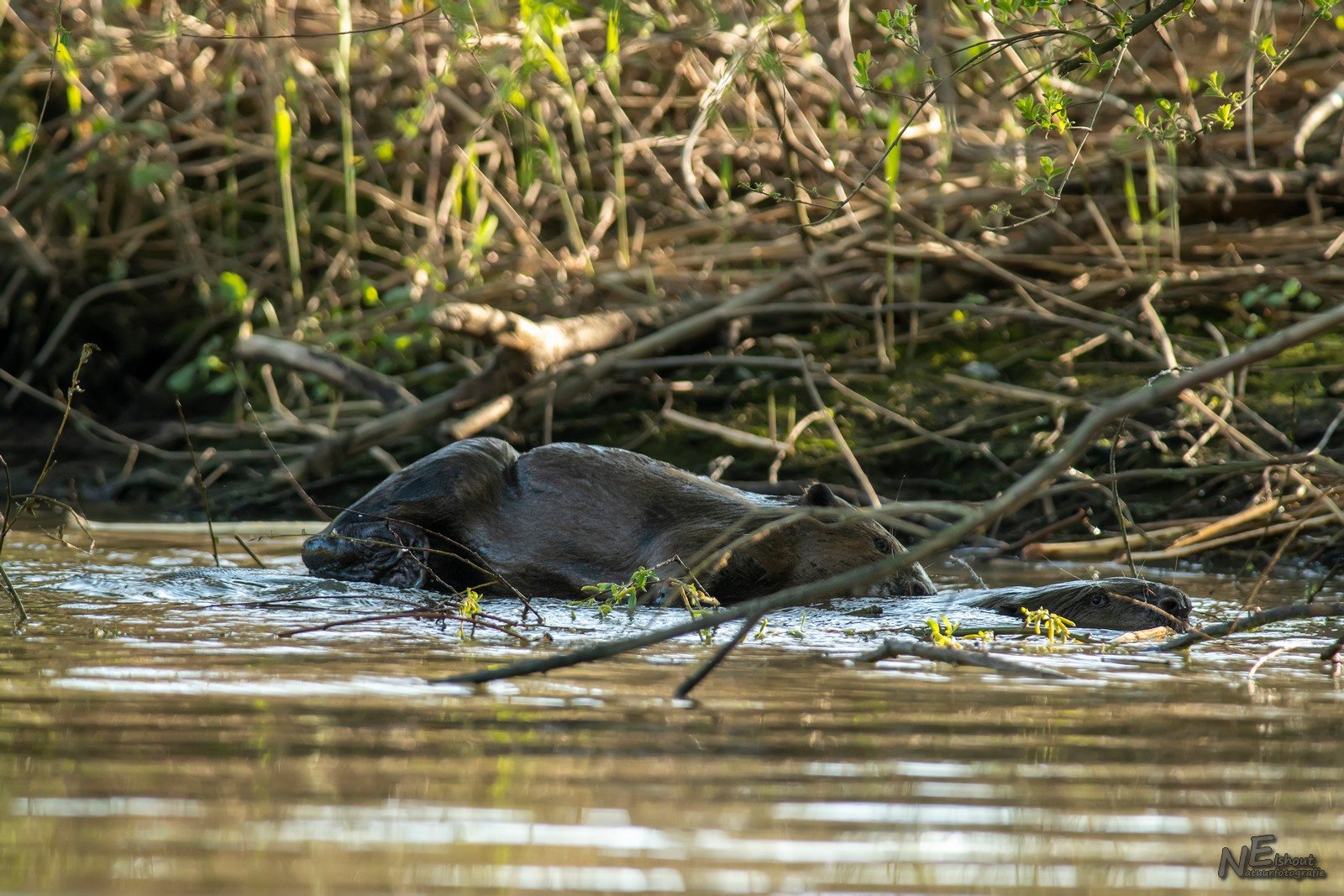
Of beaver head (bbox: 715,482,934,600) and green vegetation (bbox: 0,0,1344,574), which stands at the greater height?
green vegetation (bbox: 0,0,1344,574)

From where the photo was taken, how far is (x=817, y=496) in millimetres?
4430

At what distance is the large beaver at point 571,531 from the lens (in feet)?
15.0

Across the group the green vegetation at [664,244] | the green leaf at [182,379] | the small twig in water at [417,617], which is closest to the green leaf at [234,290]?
the green vegetation at [664,244]

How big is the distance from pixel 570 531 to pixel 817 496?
729mm

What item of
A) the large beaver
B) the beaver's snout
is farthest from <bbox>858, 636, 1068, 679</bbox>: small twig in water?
the beaver's snout

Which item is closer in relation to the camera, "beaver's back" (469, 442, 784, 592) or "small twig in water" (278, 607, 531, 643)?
"small twig in water" (278, 607, 531, 643)

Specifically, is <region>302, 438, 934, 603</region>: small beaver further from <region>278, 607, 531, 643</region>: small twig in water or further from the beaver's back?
<region>278, 607, 531, 643</region>: small twig in water

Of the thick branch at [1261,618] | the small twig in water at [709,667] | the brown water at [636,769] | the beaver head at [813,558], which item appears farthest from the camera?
the beaver head at [813,558]

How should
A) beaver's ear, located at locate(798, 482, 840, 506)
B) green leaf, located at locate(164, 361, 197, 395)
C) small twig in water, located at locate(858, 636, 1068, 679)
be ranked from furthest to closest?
1. green leaf, located at locate(164, 361, 197, 395)
2. beaver's ear, located at locate(798, 482, 840, 506)
3. small twig in water, located at locate(858, 636, 1068, 679)

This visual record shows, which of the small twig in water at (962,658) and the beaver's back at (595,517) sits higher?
the beaver's back at (595,517)

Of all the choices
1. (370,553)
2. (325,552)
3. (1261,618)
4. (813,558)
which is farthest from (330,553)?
(1261,618)

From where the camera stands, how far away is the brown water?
1699 millimetres

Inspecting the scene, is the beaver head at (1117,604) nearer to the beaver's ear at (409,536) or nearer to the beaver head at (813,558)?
the beaver head at (813,558)

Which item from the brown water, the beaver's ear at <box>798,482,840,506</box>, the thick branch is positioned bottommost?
the brown water
